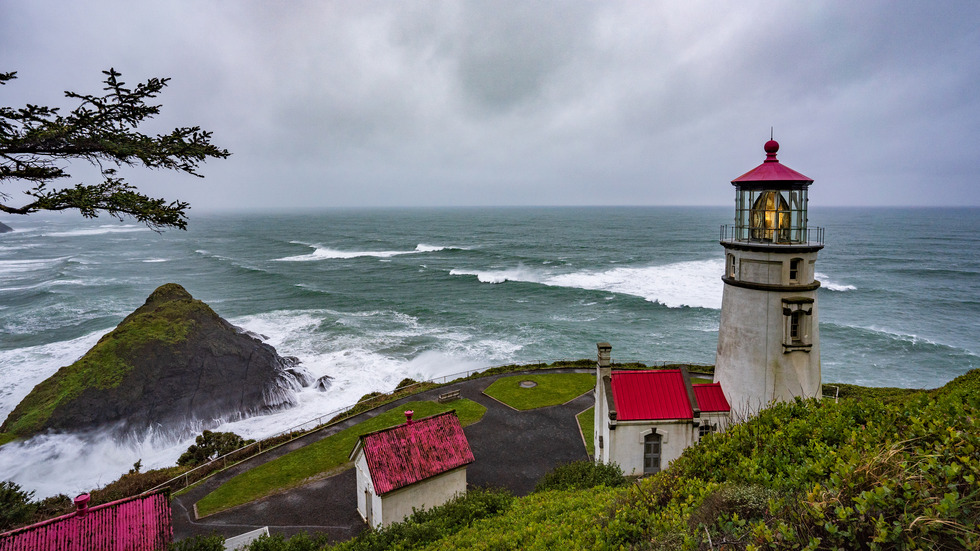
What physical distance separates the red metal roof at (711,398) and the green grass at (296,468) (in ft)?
32.5

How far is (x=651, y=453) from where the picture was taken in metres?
15.2

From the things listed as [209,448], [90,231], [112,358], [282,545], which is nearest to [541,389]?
[209,448]

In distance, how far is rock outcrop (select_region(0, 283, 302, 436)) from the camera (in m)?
23.3

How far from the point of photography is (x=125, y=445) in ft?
74.8

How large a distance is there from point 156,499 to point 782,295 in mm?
16812

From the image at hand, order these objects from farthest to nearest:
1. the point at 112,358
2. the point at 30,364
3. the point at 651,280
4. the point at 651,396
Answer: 1. the point at 651,280
2. the point at 30,364
3. the point at 112,358
4. the point at 651,396

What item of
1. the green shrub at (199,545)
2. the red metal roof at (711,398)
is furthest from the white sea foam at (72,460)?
the red metal roof at (711,398)

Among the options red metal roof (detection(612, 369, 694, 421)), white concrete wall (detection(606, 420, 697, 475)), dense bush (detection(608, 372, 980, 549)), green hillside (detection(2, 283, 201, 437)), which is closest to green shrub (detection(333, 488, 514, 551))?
dense bush (detection(608, 372, 980, 549))

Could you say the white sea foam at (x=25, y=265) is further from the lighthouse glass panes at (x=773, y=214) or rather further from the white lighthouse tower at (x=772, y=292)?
the lighthouse glass panes at (x=773, y=214)

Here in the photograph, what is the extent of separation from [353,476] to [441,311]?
31.3 m

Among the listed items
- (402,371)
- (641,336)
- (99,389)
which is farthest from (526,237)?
(99,389)

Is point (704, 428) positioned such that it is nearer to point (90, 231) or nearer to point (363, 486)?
point (363, 486)

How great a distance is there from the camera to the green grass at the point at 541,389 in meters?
22.8

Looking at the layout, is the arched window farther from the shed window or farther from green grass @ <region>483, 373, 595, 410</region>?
green grass @ <region>483, 373, 595, 410</region>
